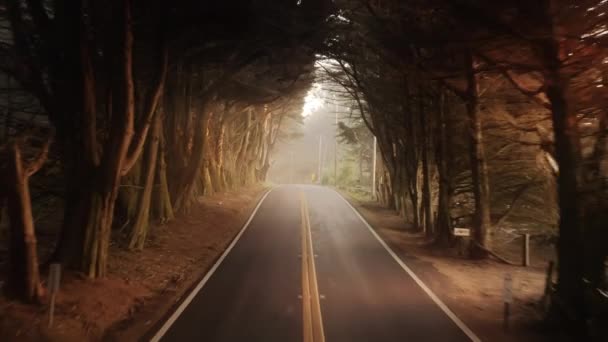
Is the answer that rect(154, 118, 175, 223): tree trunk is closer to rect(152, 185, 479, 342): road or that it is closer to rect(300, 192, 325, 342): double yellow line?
rect(152, 185, 479, 342): road

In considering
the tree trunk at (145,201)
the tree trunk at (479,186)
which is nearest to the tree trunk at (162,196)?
the tree trunk at (145,201)

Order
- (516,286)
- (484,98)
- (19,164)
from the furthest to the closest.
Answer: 1. (484,98)
2. (516,286)
3. (19,164)

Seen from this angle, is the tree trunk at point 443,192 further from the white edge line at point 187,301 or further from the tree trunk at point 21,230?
the tree trunk at point 21,230


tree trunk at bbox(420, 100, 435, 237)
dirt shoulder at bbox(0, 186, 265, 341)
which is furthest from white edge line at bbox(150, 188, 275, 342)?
tree trunk at bbox(420, 100, 435, 237)

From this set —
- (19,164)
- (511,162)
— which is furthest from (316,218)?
(19,164)

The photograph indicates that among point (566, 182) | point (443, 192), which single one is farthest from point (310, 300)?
point (443, 192)

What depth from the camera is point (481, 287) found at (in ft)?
45.6

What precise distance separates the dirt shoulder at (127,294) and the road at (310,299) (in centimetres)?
56

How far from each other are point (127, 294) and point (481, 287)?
847 cm

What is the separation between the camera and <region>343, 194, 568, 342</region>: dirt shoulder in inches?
392

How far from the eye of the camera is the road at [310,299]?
9.05 metres

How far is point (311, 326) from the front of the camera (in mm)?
9352

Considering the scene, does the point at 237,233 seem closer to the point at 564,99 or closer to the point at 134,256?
the point at 134,256

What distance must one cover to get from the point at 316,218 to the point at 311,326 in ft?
63.7
